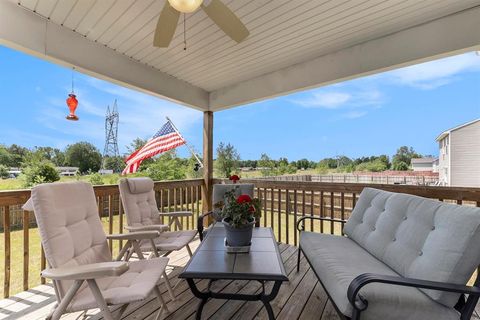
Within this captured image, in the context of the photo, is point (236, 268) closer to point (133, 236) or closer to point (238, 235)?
point (238, 235)

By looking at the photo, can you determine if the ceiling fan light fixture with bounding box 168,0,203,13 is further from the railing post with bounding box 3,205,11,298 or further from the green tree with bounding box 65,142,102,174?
the green tree with bounding box 65,142,102,174

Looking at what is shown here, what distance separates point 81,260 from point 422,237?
244 cm

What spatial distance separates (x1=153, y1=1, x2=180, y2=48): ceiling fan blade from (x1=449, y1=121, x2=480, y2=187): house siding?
3.89m

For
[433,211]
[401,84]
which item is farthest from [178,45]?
[401,84]

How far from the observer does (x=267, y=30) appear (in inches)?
113

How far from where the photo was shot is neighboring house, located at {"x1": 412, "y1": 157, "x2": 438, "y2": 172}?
3.39 m

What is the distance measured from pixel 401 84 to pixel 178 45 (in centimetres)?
586

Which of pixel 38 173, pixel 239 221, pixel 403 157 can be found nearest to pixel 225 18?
pixel 239 221

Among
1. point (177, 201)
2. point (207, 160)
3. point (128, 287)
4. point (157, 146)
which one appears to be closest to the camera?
point (128, 287)

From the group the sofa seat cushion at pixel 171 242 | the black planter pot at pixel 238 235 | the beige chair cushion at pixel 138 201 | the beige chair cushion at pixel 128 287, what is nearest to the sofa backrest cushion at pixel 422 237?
the black planter pot at pixel 238 235

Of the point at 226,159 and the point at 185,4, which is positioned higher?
the point at 185,4

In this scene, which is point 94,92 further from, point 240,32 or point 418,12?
point 418,12

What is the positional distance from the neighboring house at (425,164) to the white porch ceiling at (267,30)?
4.99ft

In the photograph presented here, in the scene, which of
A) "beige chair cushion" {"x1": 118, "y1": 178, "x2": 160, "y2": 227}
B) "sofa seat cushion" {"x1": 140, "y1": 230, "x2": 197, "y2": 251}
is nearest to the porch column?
"beige chair cushion" {"x1": 118, "y1": 178, "x2": 160, "y2": 227}
